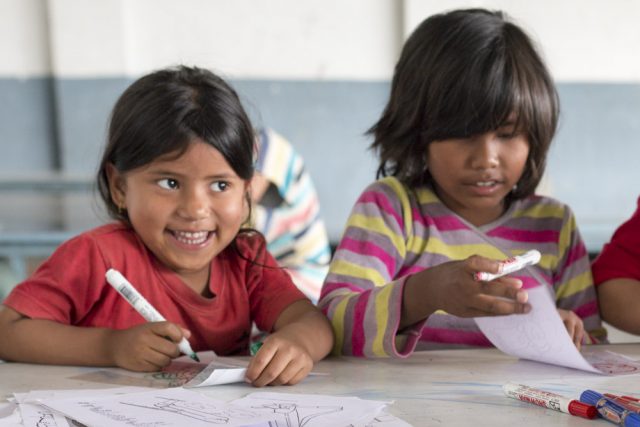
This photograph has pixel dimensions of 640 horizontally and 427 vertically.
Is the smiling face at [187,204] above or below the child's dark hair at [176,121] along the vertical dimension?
below

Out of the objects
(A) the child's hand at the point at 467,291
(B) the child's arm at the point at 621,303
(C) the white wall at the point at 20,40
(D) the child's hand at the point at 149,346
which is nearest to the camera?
(A) the child's hand at the point at 467,291

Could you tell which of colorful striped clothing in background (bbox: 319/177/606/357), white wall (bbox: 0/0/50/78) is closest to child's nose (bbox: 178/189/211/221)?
colorful striped clothing in background (bbox: 319/177/606/357)

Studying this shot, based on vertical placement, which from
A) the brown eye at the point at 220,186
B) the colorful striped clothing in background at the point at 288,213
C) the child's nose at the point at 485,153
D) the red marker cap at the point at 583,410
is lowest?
the colorful striped clothing in background at the point at 288,213

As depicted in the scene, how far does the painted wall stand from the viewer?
376 centimetres

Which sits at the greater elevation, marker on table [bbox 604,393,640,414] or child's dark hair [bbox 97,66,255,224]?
child's dark hair [bbox 97,66,255,224]

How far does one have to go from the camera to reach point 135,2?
3812 millimetres

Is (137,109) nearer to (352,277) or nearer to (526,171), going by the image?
(352,277)

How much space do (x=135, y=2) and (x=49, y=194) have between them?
36.3 inches

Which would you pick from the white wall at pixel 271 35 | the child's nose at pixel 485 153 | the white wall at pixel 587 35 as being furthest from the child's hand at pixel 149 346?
the white wall at pixel 587 35

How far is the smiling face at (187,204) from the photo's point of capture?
4.35ft

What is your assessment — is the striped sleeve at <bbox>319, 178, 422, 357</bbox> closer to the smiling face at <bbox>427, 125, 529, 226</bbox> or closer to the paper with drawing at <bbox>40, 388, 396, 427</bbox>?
the smiling face at <bbox>427, 125, 529, 226</bbox>

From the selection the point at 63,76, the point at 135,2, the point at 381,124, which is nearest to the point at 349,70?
the point at 135,2

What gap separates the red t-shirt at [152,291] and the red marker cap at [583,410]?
588 mm

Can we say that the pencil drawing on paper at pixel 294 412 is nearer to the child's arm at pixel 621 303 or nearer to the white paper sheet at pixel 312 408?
the white paper sheet at pixel 312 408
